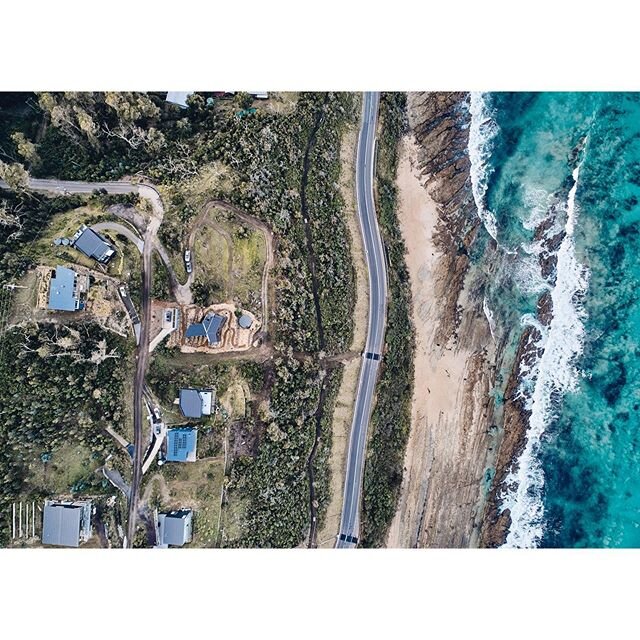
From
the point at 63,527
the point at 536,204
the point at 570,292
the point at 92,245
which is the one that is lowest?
the point at 63,527

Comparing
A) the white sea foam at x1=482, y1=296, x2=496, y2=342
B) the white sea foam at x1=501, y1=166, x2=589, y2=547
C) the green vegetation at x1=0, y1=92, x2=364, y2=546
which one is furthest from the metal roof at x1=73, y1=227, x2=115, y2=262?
the white sea foam at x1=501, y1=166, x2=589, y2=547

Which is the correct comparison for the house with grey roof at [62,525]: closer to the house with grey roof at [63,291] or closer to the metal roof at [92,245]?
the house with grey roof at [63,291]

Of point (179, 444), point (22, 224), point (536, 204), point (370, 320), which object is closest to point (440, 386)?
point (370, 320)

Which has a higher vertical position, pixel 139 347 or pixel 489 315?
pixel 489 315

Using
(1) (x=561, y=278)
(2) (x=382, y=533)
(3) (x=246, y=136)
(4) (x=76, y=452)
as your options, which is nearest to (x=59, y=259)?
(4) (x=76, y=452)

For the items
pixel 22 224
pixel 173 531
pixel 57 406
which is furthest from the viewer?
pixel 173 531

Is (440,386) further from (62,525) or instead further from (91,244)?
(62,525)

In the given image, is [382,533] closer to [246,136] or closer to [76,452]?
[76,452]

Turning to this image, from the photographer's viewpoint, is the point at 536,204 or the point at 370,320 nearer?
the point at 370,320
